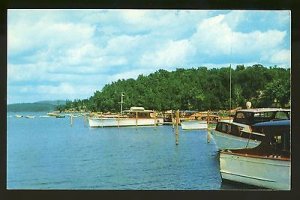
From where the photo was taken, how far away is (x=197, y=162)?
629 cm

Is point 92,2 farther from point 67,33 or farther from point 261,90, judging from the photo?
point 261,90

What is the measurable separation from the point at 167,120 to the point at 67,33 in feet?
4.28

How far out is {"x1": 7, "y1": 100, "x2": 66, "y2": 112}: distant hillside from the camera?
615 centimetres

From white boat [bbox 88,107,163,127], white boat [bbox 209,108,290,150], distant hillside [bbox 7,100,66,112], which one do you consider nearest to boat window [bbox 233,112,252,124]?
white boat [bbox 209,108,290,150]

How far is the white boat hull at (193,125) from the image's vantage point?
6281 millimetres

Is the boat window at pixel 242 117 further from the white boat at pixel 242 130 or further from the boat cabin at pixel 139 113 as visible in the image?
the boat cabin at pixel 139 113

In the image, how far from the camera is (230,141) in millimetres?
6395

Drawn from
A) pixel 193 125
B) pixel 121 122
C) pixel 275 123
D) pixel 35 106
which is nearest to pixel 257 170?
pixel 275 123

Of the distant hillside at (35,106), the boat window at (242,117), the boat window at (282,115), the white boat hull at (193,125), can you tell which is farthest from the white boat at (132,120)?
the boat window at (282,115)

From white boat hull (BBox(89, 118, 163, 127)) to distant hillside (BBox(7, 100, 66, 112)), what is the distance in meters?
0.37

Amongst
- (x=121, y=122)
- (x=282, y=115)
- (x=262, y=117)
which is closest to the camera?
(x=282, y=115)

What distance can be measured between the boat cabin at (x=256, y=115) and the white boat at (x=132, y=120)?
2.56 feet

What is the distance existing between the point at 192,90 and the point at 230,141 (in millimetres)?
640

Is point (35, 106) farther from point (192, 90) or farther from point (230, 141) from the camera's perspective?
point (230, 141)
